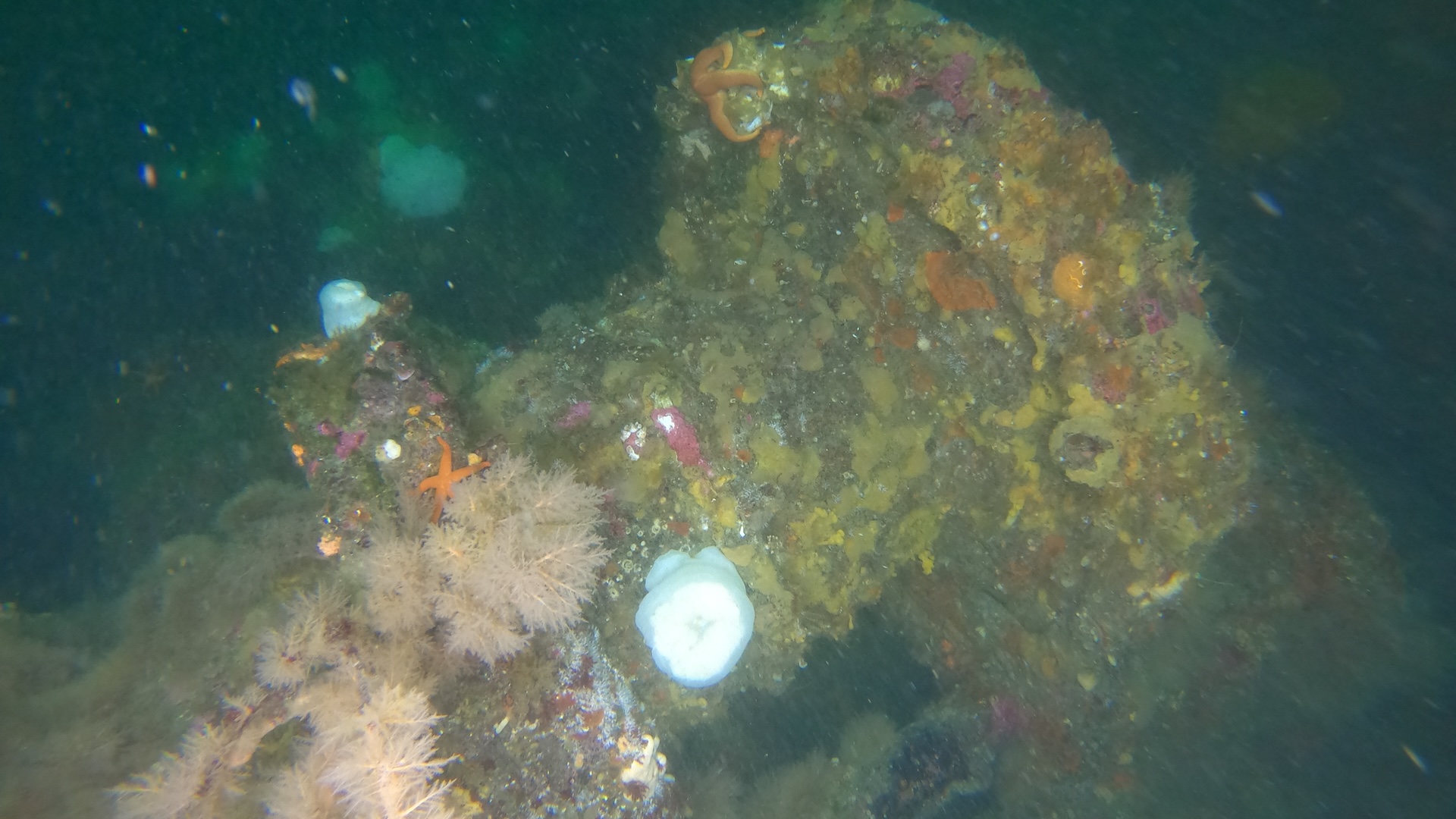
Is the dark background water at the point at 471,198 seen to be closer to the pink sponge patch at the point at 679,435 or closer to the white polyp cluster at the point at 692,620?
the pink sponge patch at the point at 679,435

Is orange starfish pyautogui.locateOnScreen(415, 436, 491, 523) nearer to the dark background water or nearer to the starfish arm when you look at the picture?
the dark background water

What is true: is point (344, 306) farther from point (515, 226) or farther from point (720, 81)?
point (720, 81)

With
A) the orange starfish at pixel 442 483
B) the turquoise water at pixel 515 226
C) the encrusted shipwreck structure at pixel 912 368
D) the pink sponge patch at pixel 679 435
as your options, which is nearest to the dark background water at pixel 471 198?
the turquoise water at pixel 515 226

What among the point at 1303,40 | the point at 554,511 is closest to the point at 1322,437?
the point at 1303,40

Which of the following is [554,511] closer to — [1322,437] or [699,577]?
[699,577]

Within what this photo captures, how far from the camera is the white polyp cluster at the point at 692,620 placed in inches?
144

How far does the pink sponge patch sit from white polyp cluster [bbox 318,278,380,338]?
6.73ft

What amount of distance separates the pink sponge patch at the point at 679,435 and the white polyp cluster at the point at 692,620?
2.21 ft

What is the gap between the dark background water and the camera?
646cm

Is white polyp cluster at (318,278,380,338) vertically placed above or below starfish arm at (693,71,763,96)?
below

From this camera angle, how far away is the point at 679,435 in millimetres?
4004

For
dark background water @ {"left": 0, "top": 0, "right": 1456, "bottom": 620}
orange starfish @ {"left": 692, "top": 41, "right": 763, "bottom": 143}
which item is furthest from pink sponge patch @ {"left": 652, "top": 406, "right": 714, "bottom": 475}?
dark background water @ {"left": 0, "top": 0, "right": 1456, "bottom": 620}

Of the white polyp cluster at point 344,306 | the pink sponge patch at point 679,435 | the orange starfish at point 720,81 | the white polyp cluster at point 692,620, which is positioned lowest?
the white polyp cluster at point 692,620

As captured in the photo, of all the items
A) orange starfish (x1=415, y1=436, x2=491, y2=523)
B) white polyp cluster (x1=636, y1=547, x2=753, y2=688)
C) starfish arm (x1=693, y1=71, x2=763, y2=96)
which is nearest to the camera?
orange starfish (x1=415, y1=436, x2=491, y2=523)
